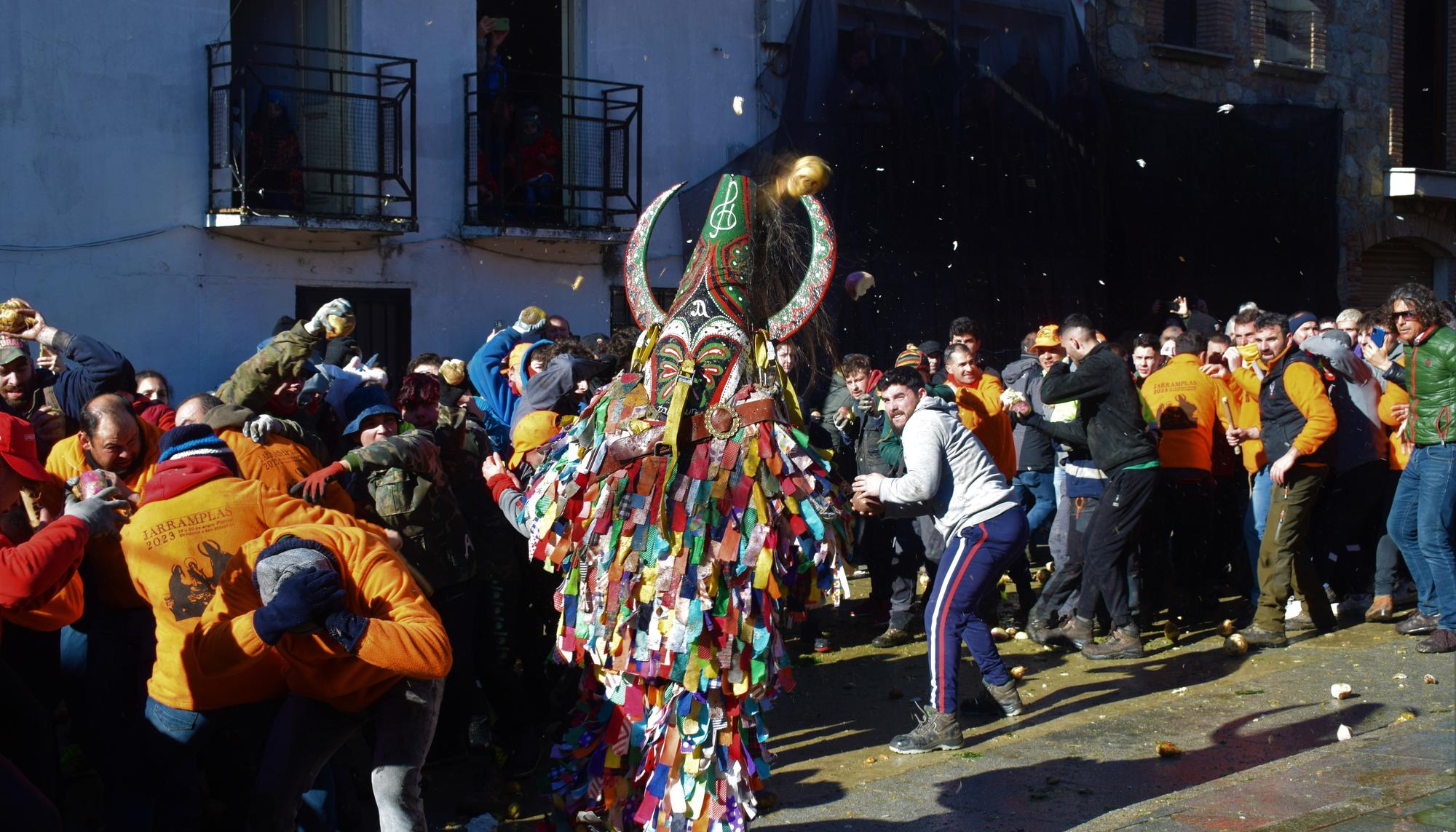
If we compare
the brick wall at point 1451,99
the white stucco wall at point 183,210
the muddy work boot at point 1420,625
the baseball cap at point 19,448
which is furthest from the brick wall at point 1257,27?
the baseball cap at point 19,448

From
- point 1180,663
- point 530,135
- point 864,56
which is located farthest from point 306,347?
point 864,56

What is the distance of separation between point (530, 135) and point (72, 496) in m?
9.10

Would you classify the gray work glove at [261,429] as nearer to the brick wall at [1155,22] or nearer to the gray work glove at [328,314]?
the gray work glove at [328,314]

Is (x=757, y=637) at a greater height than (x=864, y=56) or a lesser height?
lesser

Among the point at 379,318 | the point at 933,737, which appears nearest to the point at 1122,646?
the point at 933,737

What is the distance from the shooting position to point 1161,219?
16.3 meters

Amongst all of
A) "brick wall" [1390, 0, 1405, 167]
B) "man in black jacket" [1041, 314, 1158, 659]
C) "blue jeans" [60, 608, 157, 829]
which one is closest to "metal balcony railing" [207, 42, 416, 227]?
"man in black jacket" [1041, 314, 1158, 659]

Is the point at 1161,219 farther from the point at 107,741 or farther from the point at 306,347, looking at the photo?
the point at 107,741

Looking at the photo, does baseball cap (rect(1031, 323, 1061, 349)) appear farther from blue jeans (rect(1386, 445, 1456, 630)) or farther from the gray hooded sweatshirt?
the gray hooded sweatshirt

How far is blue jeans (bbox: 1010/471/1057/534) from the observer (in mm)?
9289

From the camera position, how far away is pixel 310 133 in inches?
498

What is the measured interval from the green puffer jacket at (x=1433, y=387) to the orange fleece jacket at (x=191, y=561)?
20.2 ft

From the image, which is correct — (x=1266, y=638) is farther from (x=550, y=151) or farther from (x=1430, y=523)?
(x=550, y=151)

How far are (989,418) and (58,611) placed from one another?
528 centimetres
